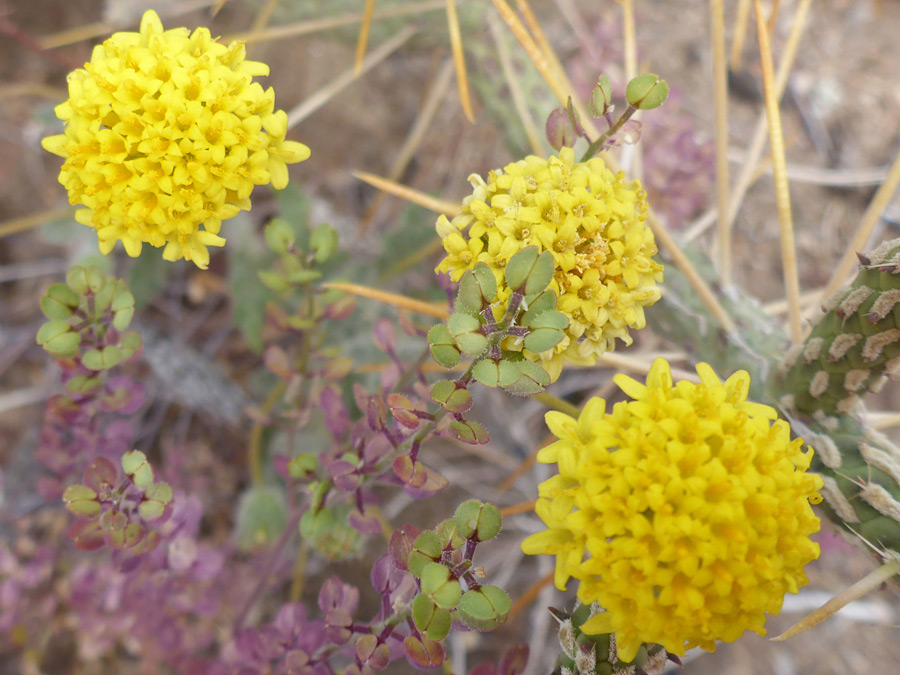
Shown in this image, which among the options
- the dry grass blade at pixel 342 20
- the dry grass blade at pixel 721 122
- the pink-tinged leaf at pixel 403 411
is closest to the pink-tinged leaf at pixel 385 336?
the pink-tinged leaf at pixel 403 411

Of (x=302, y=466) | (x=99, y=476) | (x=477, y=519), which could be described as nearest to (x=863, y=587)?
(x=477, y=519)

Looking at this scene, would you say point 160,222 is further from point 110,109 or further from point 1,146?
point 1,146

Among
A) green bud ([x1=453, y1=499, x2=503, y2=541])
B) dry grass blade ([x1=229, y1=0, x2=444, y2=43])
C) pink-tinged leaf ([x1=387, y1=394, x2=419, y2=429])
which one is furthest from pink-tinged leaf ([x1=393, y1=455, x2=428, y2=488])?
dry grass blade ([x1=229, y1=0, x2=444, y2=43])

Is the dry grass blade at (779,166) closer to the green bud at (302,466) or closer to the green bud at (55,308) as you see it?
the green bud at (302,466)

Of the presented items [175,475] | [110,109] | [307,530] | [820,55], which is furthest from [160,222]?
[820,55]

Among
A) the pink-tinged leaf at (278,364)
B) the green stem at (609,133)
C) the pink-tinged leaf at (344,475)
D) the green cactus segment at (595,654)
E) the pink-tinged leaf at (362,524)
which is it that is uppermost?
the green stem at (609,133)

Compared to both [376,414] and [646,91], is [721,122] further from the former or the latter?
[376,414]

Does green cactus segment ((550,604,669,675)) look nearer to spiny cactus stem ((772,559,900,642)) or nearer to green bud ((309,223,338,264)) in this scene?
spiny cactus stem ((772,559,900,642))
